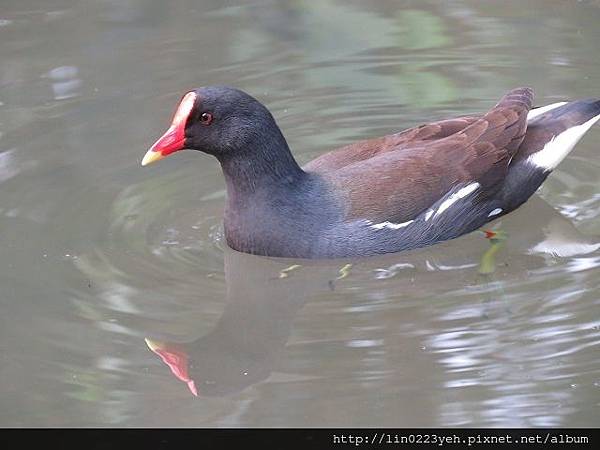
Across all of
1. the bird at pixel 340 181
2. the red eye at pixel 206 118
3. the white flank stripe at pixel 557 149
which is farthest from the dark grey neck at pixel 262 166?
the white flank stripe at pixel 557 149

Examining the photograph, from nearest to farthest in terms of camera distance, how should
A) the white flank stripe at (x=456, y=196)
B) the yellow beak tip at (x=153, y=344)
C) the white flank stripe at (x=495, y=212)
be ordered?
the yellow beak tip at (x=153, y=344) < the white flank stripe at (x=456, y=196) < the white flank stripe at (x=495, y=212)

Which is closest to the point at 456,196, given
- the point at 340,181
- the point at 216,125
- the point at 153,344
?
the point at 340,181

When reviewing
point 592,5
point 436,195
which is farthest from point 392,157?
point 592,5

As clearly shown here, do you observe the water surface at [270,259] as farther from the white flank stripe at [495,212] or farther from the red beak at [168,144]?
the red beak at [168,144]

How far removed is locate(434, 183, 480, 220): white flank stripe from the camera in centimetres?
683

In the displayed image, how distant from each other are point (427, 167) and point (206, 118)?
48.1 inches

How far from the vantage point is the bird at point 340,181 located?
661 cm

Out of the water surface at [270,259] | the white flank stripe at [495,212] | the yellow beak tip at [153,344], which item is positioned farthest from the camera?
the white flank stripe at [495,212]

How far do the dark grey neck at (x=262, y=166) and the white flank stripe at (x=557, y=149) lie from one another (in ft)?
4.74

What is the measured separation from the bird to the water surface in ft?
0.43

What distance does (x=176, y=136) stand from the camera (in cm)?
655

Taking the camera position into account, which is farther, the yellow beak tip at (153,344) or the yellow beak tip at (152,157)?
the yellow beak tip at (152,157)
